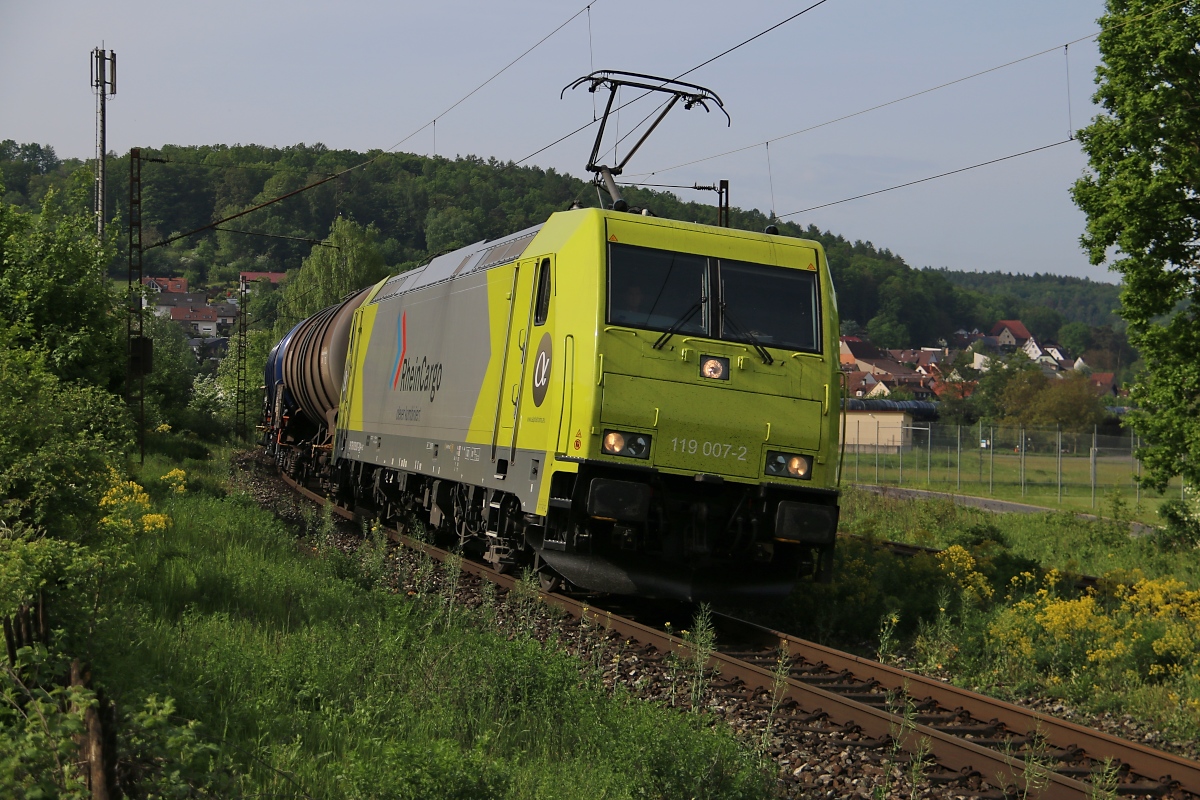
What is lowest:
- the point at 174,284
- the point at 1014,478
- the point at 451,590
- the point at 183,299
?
the point at 1014,478

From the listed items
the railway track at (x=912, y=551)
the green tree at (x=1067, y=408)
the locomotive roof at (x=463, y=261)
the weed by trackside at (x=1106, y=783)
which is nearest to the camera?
the weed by trackside at (x=1106, y=783)

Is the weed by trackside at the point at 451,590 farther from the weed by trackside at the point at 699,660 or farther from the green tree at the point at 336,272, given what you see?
the green tree at the point at 336,272

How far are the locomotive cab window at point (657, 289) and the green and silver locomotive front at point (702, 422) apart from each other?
1 cm

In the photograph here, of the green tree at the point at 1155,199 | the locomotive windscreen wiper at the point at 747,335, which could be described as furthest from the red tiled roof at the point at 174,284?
the locomotive windscreen wiper at the point at 747,335

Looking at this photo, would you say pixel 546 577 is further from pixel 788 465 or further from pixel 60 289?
pixel 60 289

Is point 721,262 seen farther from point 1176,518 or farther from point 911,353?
point 911,353

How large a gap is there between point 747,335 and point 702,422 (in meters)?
1.00

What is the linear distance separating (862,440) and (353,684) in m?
53.8

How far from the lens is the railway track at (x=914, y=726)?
592cm

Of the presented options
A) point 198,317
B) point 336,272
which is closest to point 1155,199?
point 336,272

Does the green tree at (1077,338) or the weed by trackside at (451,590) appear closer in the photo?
the weed by trackside at (451,590)

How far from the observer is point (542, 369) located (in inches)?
402

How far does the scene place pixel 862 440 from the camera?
5831cm

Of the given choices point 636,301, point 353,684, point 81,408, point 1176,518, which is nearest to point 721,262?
point 636,301
